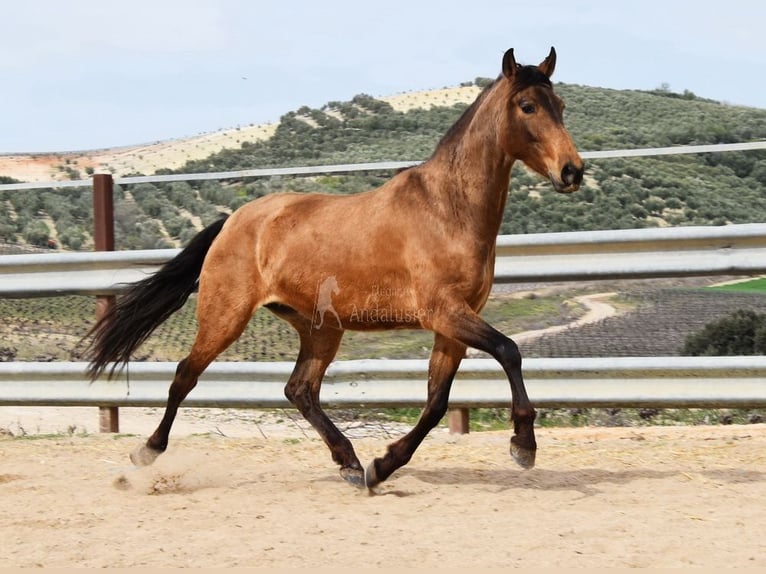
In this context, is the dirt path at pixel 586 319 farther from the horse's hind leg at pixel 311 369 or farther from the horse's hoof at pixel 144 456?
the horse's hoof at pixel 144 456

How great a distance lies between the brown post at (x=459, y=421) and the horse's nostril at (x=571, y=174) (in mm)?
2302

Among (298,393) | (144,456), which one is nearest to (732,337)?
(298,393)

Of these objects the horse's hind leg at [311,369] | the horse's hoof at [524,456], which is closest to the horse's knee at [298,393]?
the horse's hind leg at [311,369]

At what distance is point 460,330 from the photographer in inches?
206

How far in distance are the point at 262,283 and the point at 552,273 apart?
1.84 m

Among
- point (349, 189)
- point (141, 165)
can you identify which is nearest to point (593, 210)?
point (349, 189)

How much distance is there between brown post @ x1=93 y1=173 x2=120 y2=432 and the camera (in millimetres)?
7492

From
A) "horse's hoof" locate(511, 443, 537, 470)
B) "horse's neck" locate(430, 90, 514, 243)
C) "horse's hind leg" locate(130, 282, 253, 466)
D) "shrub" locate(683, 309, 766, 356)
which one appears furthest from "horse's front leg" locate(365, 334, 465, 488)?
"shrub" locate(683, 309, 766, 356)

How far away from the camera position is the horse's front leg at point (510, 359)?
508cm

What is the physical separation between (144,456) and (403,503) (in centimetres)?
163

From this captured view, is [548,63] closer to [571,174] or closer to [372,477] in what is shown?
Result: [571,174]

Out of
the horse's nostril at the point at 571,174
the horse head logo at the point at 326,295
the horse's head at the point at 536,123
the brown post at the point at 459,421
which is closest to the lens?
the horse's nostril at the point at 571,174

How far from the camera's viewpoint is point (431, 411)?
5473mm

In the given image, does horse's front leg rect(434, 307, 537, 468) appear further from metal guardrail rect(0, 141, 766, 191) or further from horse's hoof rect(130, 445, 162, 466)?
horse's hoof rect(130, 445, 162, 466)
